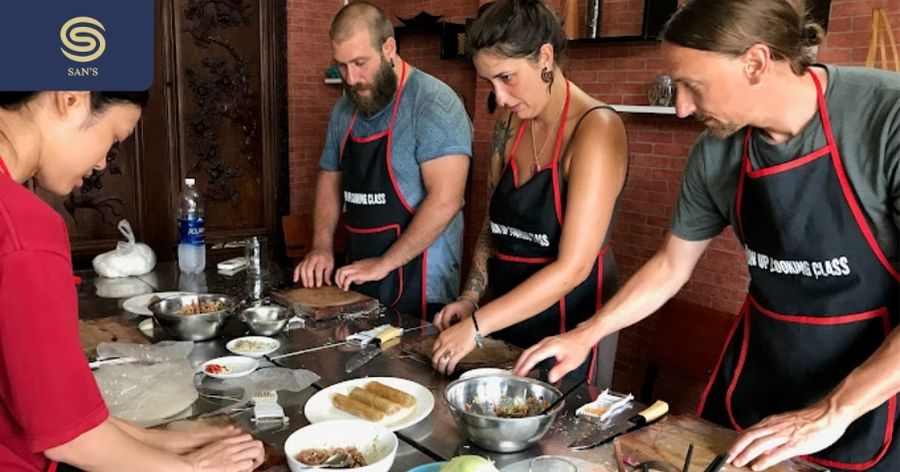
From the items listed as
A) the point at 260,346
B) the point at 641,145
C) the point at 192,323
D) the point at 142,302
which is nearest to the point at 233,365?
the point at 260,346

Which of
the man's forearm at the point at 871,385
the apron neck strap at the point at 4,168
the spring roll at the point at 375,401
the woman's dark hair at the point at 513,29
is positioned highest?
Result: the woman's dark hair at the point at 513,29

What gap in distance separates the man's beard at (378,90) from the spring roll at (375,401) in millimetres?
1413

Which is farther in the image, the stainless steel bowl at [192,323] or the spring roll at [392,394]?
the stainless steel bowl at [192,323]

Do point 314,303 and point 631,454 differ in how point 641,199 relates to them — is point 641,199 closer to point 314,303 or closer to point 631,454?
point 314,303

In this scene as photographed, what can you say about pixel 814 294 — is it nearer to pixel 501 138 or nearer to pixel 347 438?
pixel 347 438

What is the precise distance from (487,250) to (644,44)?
6.42 ft

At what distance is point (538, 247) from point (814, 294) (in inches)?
32.1

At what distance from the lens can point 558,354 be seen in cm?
174

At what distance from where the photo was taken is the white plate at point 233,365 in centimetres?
173

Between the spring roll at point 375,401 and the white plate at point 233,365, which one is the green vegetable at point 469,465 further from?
the white plate at point 233,365

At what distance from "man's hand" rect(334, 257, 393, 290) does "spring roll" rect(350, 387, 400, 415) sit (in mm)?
926

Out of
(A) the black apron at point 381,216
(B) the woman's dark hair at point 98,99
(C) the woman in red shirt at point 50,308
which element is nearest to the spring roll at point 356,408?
(C) the woman in red shirt at point 50,308

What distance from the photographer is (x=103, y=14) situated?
1.10m

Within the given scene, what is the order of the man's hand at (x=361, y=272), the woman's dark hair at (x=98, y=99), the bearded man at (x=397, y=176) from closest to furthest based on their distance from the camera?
the woman's dark hair at (x=98, y=99)
the man's hand at (x=361, y=272)
the bearded man at (x=397, y=176)
